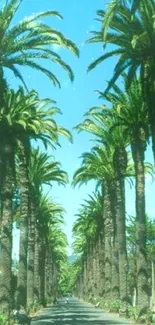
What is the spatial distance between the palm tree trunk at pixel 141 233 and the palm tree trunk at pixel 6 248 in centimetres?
615

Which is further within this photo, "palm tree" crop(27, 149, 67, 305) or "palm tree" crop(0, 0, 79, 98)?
"palm tree" crop(27, 149, 67, 305)

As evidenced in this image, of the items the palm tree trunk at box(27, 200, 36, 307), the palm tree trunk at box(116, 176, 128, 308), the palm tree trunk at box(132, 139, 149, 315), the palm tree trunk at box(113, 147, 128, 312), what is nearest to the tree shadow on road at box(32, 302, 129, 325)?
the palm tree trunk at box(132, 139, 149, 315)

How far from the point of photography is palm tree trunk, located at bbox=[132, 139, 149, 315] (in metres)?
26.2

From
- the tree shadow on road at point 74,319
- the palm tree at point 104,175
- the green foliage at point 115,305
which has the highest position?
the palm tree at point 104,175

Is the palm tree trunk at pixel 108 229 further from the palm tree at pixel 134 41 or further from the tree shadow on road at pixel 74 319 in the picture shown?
the palm tree at pixel 134 41

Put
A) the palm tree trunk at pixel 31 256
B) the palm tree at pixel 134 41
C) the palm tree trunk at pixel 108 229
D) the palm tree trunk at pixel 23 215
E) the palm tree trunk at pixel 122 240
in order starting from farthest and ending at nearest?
the palm tree trunk at pixel 108 229
the palm tree trunk at pixel 31 256
the palm tree trunk at pixel 122 240
the palm tree trunk at pixel 23 215
the palm tree at pixel 134 41

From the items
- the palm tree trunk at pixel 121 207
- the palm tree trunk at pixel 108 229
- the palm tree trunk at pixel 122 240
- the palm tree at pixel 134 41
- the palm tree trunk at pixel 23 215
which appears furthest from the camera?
the palm tree trunk at pixel 108 229

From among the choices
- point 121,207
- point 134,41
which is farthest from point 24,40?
point 121,207

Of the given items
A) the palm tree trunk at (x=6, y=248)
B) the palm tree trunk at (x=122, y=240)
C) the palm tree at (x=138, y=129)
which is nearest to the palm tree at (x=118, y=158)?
the palm tree trunk at (x=122, y=240)

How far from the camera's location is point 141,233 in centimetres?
2730

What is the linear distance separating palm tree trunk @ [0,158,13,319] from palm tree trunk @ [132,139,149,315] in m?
6.15

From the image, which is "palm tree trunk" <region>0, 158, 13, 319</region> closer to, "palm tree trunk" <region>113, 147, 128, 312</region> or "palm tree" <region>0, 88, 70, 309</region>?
"palm tree" <region>0, 88, 70, 309</region>

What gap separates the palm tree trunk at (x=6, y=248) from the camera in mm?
25656

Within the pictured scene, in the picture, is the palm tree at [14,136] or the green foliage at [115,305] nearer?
the palm tree at [14,136]
